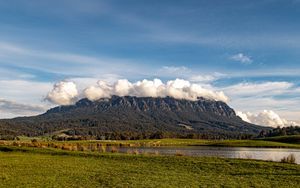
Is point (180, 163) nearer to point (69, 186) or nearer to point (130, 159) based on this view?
point (130, 159)

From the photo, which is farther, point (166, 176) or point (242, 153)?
point (242, 153)

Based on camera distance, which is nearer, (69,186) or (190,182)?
(69,186)

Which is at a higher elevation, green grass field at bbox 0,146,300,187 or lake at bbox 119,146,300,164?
green grass field at bbox 0,146,300,187

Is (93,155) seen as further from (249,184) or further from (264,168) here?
(249,184)

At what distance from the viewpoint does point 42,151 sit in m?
49.6

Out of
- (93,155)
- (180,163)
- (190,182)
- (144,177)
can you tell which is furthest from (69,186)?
(93,155)

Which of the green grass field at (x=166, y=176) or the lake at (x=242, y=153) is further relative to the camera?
the lake at (x=242, y=153)

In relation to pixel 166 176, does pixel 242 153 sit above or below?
below

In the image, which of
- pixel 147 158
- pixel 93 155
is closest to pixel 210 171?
pixel 147 158

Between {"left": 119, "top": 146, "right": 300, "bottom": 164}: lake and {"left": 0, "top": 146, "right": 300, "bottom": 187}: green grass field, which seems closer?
{"left": 0, "top": 146, "right": 300, "bottom": 187}: green grass field

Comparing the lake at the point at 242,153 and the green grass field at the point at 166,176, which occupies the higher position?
the green grass field at the point at 166,176

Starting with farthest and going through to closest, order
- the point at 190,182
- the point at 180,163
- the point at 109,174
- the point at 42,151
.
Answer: the point at 42,151
the point at 180,163
the point at 109,174
the point at 190,182

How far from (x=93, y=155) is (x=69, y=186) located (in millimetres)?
22937

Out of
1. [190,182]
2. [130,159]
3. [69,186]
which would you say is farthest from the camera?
[130,159]
